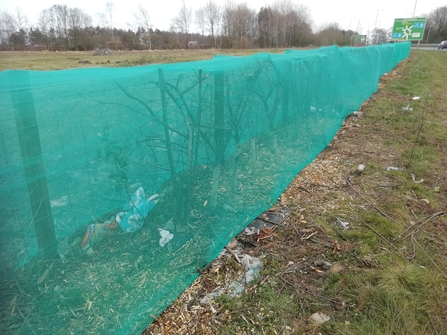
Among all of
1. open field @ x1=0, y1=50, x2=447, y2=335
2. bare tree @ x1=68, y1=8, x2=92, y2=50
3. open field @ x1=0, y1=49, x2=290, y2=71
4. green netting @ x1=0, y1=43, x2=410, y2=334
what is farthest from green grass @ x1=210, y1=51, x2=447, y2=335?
bare tree @ x1=68, y1=8, x2=92, y2=50

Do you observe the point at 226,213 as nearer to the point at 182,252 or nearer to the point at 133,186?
the point at 182,252

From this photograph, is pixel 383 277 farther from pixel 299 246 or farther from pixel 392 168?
pixel 392 168

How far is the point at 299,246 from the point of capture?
119 inches

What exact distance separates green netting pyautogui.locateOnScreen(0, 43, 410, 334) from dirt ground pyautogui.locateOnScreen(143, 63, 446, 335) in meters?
0.14

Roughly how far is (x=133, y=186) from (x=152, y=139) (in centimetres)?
40

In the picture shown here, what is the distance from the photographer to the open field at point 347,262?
218 cm

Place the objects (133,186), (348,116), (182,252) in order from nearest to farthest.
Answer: (133,186), (182,252), (348,116)

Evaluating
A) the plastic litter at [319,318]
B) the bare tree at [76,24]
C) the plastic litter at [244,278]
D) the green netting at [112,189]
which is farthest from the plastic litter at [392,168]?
the bare tree at [76,24]

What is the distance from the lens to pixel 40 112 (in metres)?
1.92

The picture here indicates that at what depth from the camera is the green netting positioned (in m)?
1.89

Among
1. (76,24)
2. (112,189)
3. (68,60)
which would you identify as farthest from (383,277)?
(76,24)

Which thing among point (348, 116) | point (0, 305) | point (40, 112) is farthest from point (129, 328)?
point (348, 116)

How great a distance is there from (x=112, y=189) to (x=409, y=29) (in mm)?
50660

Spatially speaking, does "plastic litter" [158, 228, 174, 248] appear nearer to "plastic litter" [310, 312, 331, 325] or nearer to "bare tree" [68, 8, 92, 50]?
"plastic litter" [310, 312, 331, 325]
